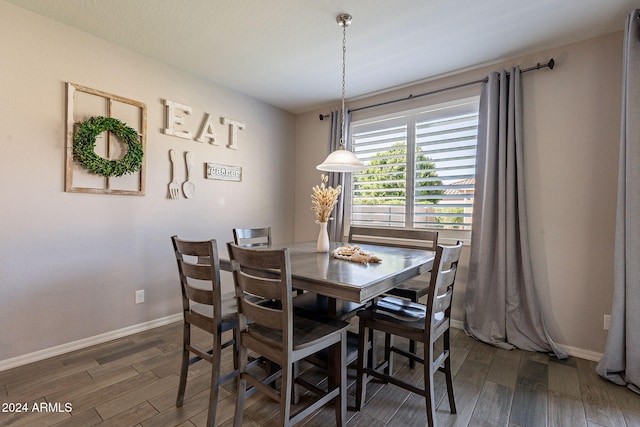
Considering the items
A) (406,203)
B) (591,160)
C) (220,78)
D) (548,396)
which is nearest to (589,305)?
(548,396)

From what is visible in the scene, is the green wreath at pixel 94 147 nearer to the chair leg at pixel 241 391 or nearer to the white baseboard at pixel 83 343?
the white baseboard at pixel 83 343

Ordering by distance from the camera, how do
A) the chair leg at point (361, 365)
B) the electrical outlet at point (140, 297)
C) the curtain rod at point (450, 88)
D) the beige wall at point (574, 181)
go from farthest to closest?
1. the electrical outlet at point (140, 297)
2. the curtain rod at point (450, 88)
3. the beige wall at point (574, 181)
4. the chair leg at point (361, 365)

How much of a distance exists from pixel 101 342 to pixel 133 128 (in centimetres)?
188

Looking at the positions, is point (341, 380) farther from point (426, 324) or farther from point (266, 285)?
point (266, 285)

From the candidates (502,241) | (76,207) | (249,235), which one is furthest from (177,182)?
(502,241)

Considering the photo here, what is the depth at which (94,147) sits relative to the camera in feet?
8.11

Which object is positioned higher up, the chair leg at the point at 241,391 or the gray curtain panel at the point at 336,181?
the gray curtain panel at the point at 336,181

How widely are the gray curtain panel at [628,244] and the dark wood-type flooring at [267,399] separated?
0.16m

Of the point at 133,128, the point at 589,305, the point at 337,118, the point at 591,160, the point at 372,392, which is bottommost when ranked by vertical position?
the point at 372,392

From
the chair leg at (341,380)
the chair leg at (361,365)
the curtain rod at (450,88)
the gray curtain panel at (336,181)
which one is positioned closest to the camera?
the chair leg at (341,380)

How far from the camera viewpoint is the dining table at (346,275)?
136 cm

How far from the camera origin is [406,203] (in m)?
3.42

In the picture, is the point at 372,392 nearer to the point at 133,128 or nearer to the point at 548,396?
the point at 548,396

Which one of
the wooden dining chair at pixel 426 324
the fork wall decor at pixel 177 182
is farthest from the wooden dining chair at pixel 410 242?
the fork wall decor at pixel 177 182
